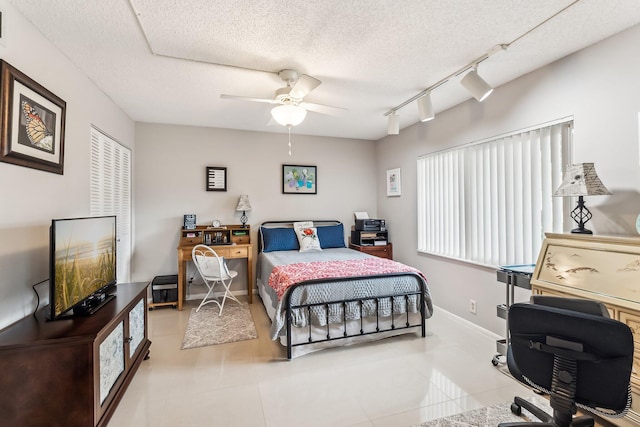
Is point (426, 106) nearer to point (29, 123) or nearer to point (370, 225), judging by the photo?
point (370, 225)

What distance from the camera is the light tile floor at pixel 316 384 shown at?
6.01 ft

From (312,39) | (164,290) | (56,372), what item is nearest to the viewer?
(56,372)

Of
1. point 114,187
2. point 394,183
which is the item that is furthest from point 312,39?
point 394,183

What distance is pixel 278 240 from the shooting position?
4.25 metres

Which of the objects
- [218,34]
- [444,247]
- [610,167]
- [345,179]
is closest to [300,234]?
[345,179]

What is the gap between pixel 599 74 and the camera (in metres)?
2.08

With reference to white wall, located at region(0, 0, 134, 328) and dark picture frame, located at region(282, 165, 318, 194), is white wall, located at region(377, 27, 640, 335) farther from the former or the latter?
white wall, located at region(0, 0, 134, 328)

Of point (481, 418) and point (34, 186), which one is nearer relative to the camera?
point (481, 418)

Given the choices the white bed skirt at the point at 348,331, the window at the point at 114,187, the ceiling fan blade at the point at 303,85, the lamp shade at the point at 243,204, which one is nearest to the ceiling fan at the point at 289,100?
the ceiling fan blade at the point at 303,85

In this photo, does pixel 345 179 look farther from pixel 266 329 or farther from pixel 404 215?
pixel 266 329

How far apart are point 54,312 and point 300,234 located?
2956mm

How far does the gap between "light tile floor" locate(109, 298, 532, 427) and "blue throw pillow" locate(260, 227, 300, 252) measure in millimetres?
1489

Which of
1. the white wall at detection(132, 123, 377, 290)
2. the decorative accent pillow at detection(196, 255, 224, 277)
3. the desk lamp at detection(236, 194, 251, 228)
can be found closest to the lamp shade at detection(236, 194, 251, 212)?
the desk lamp at detection(236, 194, 251, 228)

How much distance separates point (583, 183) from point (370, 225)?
2.85m
